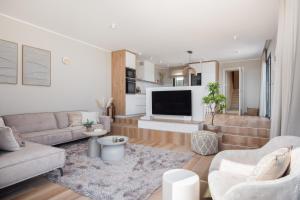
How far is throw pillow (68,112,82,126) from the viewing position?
4086 millimetres

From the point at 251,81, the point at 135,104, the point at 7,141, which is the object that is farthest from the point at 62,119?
the point at 251,81

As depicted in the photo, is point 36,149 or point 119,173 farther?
point 119,173

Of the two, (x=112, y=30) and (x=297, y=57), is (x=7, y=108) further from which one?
(x=297, y=57)

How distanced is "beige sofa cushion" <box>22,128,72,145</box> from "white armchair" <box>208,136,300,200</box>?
119 inches

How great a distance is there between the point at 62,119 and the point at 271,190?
4.11 metres

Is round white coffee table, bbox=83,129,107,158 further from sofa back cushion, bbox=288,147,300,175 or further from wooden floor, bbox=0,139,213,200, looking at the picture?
sofa back cushion, bbox=288,147,300,175

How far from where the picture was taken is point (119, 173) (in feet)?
8.06

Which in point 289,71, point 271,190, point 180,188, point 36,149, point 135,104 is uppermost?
point 289,71

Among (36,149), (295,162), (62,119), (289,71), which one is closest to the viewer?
(295,162)

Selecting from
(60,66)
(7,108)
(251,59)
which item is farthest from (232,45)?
(7,108)

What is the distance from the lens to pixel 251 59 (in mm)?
6922

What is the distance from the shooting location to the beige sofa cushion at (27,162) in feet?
5.98

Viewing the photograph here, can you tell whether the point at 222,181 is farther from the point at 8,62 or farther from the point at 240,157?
the point at 8,62

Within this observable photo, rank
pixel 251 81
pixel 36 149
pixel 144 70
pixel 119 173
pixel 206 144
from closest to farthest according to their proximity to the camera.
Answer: pixel 36 149, pixel 119 173, pixel 206 144, pixel 144 70, pixel 251 81
